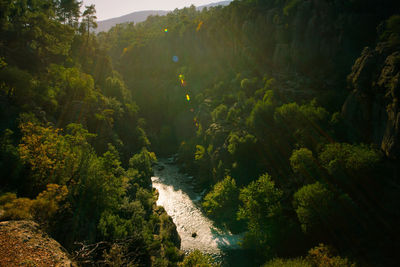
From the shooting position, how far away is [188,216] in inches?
2126

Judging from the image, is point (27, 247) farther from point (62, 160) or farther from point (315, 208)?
point (315, 208)

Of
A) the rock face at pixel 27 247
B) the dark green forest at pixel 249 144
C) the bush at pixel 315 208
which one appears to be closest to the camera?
the rock face at pixel 27 247

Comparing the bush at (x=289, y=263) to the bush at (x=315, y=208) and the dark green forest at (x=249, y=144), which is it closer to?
Answer: the dark green forest at (x=249, y=144)

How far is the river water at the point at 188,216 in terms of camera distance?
4362cm

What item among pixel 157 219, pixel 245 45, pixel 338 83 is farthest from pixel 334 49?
pixel 157 219

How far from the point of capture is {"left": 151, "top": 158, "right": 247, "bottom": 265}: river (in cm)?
4344

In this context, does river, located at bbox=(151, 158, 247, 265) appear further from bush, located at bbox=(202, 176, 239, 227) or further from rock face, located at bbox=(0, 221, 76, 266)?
rock face, located at bbox=(0, 221, 76, 266)

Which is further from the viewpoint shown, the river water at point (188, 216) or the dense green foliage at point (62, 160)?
the river water at point (188, 216)

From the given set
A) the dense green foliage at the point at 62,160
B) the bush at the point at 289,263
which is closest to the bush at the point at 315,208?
the bush at the point at 289,263

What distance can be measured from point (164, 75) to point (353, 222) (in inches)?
4637

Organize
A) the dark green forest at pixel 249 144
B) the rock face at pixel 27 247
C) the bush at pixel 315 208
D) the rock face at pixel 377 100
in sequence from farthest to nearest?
1. the bush at pixel 315 208
2. the rock face at pixel 377 100
3. the dark green forest at pixel 249 144
4. the rock face at pixel 27 247

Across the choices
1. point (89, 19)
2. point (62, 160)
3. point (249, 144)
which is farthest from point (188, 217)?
point (89, 19)

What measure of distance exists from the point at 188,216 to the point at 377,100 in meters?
42.6

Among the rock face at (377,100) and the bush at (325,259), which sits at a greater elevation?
the rock face at (377,100)
